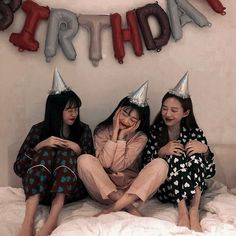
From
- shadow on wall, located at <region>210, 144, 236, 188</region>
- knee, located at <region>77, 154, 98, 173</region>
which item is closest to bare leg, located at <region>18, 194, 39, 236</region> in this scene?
knee, located at <region>77, 154, 98, 173</region>

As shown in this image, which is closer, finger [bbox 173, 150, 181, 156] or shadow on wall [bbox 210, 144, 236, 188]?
finger [bbox 173, 150, 181, 156]

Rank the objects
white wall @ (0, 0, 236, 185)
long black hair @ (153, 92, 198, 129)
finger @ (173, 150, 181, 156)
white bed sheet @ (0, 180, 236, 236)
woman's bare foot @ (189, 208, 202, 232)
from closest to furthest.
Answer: white bed sheet @ (0, 180, 236, 236) → woman's bare foot @ (189, 208, 202, 232) → finger @ (173, 150, 181, 156) → long black hair @ (153, 92, 198, 129) → white wall @ (0, 0, 236, 185)

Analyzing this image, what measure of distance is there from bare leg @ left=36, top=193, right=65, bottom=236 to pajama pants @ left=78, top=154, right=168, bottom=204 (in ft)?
0.50

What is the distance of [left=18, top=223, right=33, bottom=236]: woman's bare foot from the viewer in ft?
5.71

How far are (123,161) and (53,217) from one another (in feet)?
1.48

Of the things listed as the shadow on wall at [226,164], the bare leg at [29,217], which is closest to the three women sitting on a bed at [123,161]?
the bare leg at [29,217]

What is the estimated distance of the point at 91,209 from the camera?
79.7 inches

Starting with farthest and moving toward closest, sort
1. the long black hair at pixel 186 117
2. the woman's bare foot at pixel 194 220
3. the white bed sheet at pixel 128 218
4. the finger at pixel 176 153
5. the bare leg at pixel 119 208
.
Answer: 1. the long black hair at pixel 186 117
2. the finger at pixel 176 153
3. the bare leg at pixel 119 208
4. the woman's bare foot at pixel 194 220
5. the white bed sheet at pixel 128 218

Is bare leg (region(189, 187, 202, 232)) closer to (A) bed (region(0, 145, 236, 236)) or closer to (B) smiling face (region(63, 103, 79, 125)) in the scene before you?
(A) bed (region(0, 145, 236, 236))

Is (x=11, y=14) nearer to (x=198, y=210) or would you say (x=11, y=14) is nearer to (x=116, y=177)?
(x=116, y=177)

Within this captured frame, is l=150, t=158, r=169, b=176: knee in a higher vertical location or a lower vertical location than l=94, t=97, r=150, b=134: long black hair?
lower

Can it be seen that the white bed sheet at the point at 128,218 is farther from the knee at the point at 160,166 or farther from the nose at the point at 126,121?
the nose at the point at 126,121

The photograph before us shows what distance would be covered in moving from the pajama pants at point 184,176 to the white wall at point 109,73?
51cm

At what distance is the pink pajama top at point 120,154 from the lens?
2.05 meters
